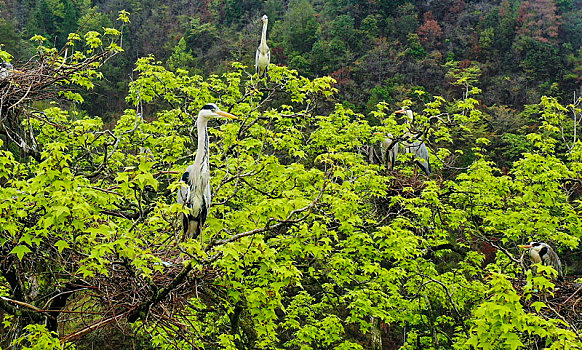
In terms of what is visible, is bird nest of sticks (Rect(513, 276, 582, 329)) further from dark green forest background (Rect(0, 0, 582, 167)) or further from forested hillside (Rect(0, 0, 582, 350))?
dark green forest background (Rect(0, 0, 582, 167))

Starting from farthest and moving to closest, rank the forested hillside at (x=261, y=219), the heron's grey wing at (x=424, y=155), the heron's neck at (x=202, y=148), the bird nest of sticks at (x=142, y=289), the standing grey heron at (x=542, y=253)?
the heron's grey wing at (x=424, y=155)
the standing grey heron at (x=542, y=253)
the heron's neck at (x=202, y=148)
the forested hillside at (x=261, y=219)
the bird nest of sticks at (x=142, y=289)

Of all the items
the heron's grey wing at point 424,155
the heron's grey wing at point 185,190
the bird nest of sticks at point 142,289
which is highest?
the heron's grey wing at point 185,190

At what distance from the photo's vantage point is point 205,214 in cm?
559

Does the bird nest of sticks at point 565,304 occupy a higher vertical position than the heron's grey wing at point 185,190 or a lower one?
lower

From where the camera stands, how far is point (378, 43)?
93.9 feet

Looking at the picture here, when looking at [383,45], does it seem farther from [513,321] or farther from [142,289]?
[142,289]

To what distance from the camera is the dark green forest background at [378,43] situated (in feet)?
85.6

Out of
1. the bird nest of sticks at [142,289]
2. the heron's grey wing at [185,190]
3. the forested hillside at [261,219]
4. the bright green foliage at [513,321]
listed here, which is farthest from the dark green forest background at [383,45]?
the bird nest of sticks at [142,289]

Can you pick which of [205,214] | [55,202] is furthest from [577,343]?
[55,202]

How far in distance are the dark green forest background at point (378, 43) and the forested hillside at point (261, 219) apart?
4.82 m

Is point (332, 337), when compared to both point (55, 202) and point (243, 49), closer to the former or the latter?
point (55, 202)

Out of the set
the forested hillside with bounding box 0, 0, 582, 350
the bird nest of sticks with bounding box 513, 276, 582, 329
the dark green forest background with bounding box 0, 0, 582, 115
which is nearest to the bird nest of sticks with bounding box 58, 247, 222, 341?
the forested hillside with bounding box 0, 0, 582, 350

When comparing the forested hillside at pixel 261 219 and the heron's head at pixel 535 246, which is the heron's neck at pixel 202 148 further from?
the heron's head at pixel 535 246

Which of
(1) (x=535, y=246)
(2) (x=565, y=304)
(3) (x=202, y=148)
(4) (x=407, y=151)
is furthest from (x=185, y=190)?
(4) (x=407, y=151)
